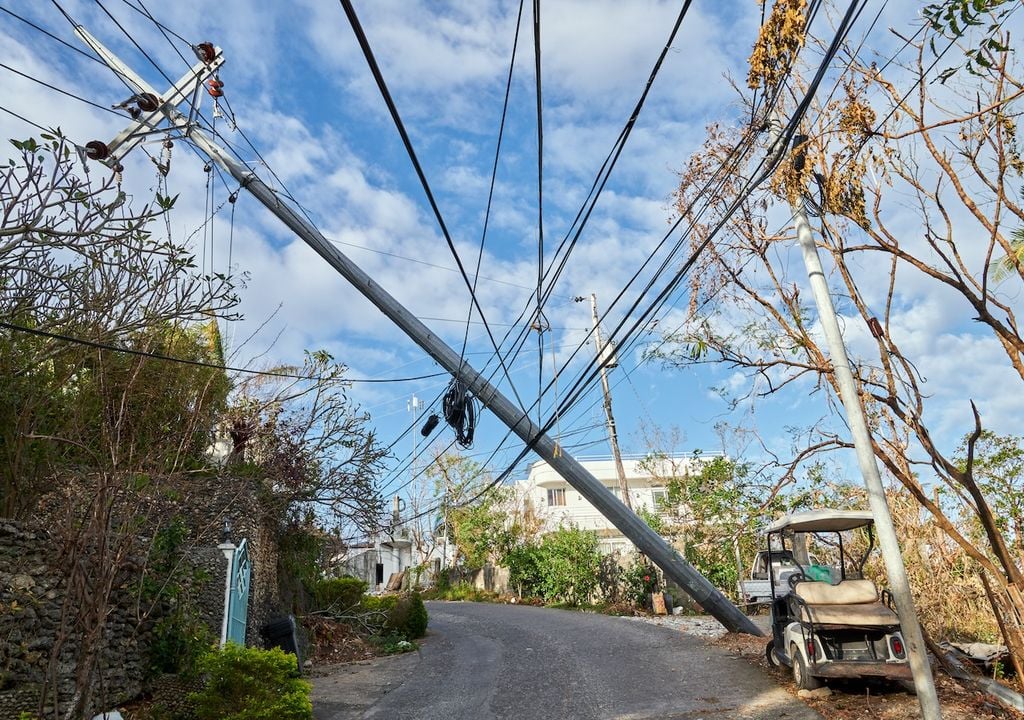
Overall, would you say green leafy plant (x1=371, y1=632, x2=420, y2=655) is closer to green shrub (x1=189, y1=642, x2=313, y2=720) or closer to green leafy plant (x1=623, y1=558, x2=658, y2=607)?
green leafy plant (x1=623, y1=558, x2=658, y2=607)

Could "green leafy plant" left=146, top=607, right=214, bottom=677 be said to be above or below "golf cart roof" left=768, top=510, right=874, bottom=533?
below

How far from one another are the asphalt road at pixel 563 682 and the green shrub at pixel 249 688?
6.40 ft

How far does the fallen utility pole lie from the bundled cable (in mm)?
138

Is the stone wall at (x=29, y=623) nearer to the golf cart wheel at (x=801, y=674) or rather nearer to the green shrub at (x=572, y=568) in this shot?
the golf cart wheel at (x=801, y=674)

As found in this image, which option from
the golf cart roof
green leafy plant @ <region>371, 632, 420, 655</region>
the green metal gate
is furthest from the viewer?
green leafy plant @ <region>371, 632, 420, 655</region>

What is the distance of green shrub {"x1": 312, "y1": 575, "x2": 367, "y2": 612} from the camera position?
57.6 feet

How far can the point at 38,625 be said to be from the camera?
7.54m

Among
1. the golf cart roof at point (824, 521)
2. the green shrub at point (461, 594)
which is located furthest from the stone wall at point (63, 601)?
the green shrub at point (461, 594)

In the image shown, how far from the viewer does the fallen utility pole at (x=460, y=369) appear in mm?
9523

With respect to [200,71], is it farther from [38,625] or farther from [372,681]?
[372,681]

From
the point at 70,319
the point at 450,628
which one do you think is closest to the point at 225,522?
the point at 70,319

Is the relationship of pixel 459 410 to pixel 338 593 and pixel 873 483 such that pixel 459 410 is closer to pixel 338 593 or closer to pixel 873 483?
pixel 873 483

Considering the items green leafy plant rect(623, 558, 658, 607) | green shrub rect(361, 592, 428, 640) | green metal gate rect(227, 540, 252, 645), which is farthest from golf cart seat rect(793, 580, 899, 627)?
green leafy plant rect(623, 558, 658, 607)

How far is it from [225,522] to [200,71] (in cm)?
742
